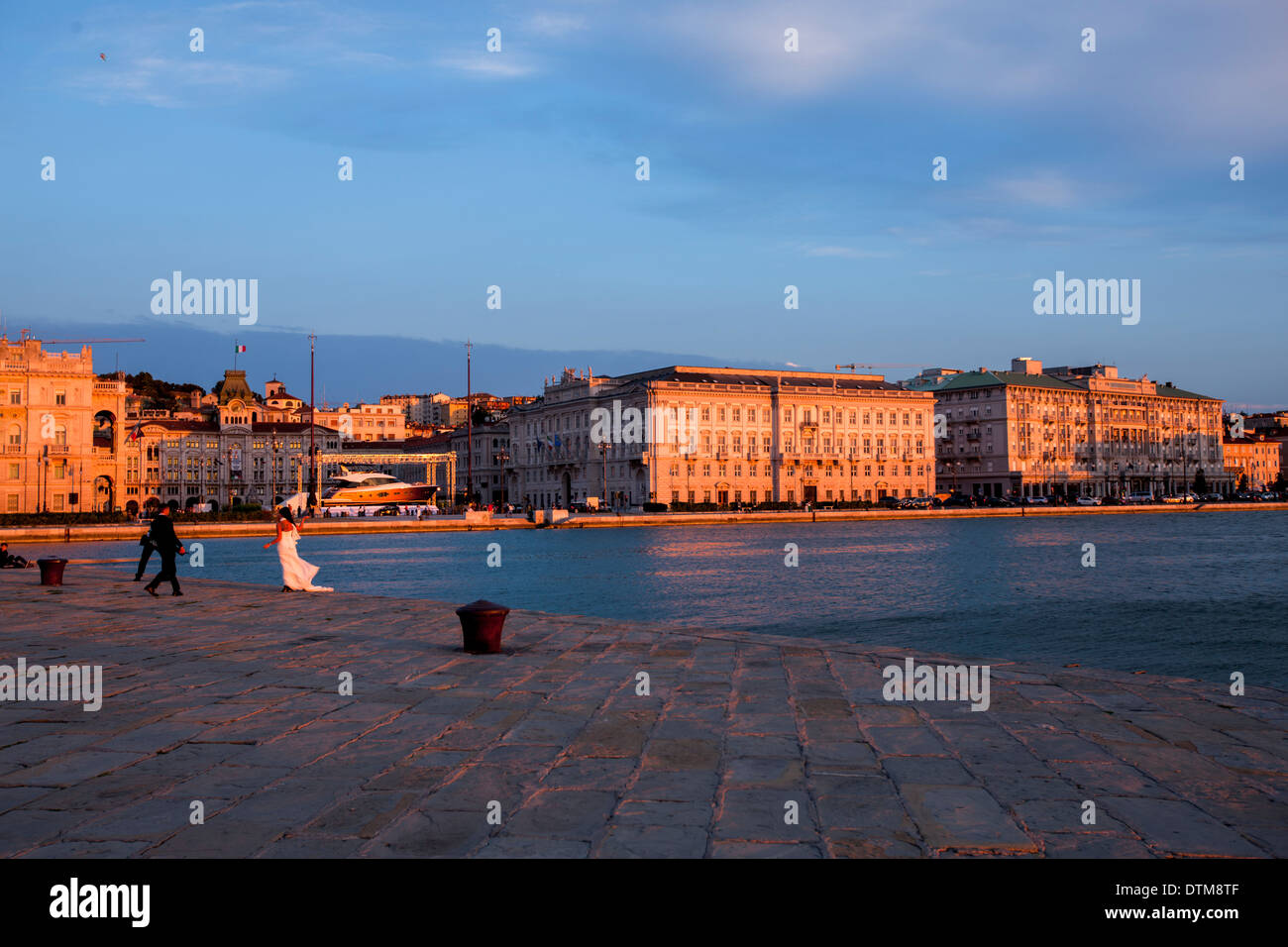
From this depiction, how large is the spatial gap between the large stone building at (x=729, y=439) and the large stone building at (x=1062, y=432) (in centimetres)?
1450

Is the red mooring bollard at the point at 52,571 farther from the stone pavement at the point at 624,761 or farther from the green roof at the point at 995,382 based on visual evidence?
the green roof at the point at 995,382

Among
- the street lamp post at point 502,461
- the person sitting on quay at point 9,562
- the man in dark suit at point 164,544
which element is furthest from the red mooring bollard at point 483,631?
the street lamp post at point 502,461

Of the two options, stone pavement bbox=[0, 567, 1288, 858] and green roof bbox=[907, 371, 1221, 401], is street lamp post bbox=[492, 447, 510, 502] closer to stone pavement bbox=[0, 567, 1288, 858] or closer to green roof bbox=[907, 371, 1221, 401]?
green roof bbox=[907, 371, 1221, 401]

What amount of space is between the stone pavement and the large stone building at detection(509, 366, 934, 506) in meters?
87.8

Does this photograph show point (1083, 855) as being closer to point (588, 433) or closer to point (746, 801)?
point (746, 801)

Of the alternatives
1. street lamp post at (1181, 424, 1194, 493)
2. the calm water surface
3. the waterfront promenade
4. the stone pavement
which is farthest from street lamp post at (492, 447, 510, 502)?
the stone pavement

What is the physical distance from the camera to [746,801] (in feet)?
18.7

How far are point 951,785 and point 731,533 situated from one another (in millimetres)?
65081

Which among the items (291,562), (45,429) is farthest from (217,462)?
(291,562)

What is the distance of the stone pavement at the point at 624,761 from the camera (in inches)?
201

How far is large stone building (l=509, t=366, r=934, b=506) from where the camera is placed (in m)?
100

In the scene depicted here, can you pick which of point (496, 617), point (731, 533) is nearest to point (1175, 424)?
point (731, 533)

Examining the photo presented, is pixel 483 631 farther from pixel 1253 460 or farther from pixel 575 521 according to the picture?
pixel 1253 460
